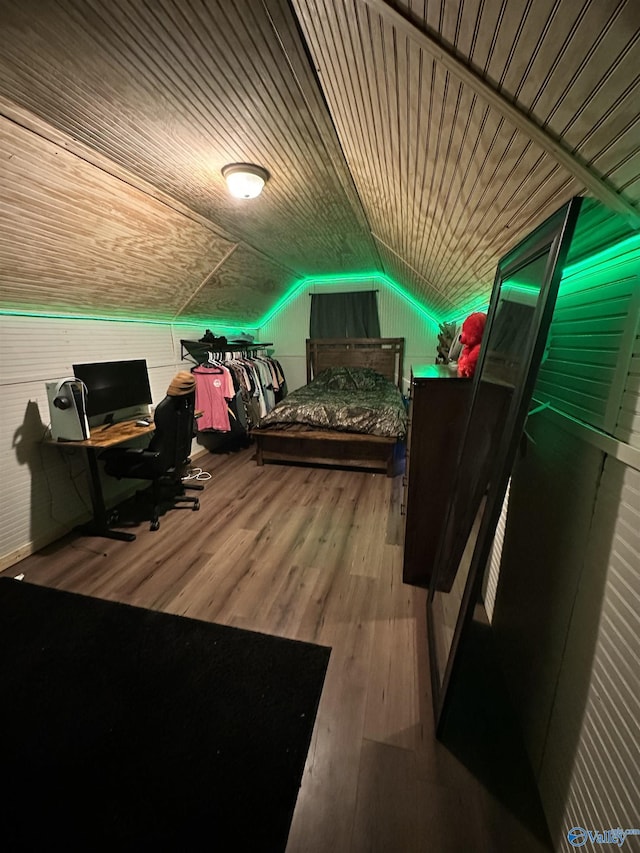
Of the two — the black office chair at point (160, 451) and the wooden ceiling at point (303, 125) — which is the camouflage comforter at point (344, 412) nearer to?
the black office chair at point (160, 451)

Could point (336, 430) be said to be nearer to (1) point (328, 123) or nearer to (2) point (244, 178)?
(2) point (244, 178)

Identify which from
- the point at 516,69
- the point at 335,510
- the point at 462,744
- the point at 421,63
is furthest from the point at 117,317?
the point at 462,744

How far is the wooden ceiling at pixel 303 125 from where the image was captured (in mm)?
630

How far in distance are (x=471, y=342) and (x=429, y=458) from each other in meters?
0.69

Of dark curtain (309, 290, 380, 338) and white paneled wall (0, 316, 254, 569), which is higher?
dark curtain (309, 290, 380, 338)

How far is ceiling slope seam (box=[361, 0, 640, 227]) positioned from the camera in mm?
708

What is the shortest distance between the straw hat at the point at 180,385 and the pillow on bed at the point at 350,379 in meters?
2.71

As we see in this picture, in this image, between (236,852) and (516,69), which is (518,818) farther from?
(516,69)

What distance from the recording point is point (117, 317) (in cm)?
306

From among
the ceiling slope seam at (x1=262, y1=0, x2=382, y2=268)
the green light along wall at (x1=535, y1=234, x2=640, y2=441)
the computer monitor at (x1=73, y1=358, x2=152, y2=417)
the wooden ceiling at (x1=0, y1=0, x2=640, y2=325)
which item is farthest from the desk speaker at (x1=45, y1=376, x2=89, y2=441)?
the green light along wall at (x1=535, y1=234, x2=640, y2=441)

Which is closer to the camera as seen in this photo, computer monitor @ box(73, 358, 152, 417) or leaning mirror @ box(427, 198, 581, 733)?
leaning mirror @ box(427, 198, 581, 733)

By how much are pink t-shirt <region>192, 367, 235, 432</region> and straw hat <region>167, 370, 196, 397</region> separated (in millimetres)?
1288

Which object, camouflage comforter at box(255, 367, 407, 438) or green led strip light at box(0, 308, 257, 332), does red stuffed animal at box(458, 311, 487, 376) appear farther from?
green led strip light at box(0, 308, 257, 332)

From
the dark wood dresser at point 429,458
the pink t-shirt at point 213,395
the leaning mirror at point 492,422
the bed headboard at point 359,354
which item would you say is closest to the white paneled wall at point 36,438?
the pink t-shirt at point 213,395
